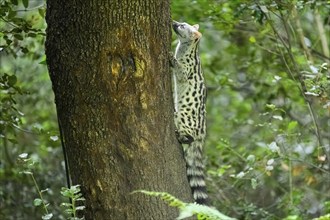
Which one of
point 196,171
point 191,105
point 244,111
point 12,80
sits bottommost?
point 244,111

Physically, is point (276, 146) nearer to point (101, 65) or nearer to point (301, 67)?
point (301, 67)

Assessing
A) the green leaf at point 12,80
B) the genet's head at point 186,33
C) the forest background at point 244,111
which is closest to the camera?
the green leaf at point 12,80

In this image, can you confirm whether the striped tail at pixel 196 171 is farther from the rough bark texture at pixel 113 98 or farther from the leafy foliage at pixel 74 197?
the leafy foliage at pixel 74 197

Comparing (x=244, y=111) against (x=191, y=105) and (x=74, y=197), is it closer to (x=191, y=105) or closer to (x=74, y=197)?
(x=191, y=105)

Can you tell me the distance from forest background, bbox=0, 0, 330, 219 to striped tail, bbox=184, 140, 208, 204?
0.51 m

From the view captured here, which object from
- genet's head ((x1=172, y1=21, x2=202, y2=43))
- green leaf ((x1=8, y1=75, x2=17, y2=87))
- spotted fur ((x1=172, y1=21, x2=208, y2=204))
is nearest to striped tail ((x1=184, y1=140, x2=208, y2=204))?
spotted fur ((x1=172, y1=21, x2=208, y2=204))

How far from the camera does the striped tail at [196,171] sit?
5414 millimetres

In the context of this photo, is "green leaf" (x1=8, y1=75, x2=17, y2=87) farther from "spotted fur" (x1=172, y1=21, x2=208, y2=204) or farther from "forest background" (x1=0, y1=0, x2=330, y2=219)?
"spotted fur" (x1=172, y1=21, x2=208, y2=204)

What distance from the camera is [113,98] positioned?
4.54 m

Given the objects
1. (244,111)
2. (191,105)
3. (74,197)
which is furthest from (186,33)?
(244,111)

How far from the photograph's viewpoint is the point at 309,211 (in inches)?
284

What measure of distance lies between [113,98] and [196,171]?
1.22 m

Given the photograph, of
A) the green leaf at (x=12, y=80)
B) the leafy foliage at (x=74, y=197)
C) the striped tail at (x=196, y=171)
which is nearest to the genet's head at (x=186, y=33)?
the striped tail at (x=196, y=171)

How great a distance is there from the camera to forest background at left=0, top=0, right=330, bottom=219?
20.4 feet
